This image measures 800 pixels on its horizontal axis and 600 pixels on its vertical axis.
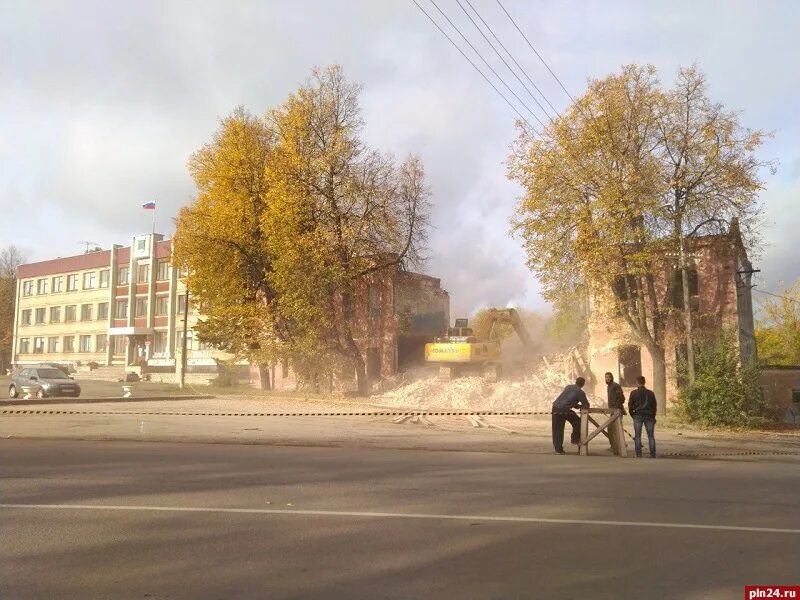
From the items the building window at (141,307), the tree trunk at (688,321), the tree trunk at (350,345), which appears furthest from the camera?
the building window at (141,307)

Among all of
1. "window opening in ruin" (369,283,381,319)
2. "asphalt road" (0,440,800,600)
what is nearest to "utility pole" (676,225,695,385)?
"asphalt road" (0,440,800,600)

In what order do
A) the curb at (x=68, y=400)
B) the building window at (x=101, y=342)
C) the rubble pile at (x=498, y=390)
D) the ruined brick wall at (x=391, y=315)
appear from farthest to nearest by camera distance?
the building window at (x=101, y=342) < the ruined brick wall at (x=391, y=315) < the rubble pile at (x=498, y=390) < the curb at (x=68, y=400)

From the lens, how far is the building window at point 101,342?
68.5m

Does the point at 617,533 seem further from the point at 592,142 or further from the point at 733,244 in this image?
the point at 733,244

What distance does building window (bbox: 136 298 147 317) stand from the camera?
217ft

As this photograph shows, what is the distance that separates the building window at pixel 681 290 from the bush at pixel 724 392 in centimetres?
517

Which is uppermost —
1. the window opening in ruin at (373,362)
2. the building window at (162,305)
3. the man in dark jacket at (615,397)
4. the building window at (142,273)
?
the building window at (142,273)

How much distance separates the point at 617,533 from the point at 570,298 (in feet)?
66.7

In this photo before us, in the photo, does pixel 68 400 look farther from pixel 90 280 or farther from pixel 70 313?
pixel 70 313

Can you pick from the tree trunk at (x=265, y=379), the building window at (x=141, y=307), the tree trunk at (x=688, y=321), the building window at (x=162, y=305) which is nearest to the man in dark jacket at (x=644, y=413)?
the tree trunk at (x=688, y=321)

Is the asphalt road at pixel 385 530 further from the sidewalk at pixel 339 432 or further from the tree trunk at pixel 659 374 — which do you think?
the tree trunk at pixel 659 374

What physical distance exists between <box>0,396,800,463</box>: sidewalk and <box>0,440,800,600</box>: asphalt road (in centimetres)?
420

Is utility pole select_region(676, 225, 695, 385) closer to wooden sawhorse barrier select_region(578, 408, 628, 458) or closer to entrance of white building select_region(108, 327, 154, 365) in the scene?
wooden sawhorse barrier select_region(578, 408, 628, 458)

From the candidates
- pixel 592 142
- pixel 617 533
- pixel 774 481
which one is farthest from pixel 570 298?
pixel 617 533
